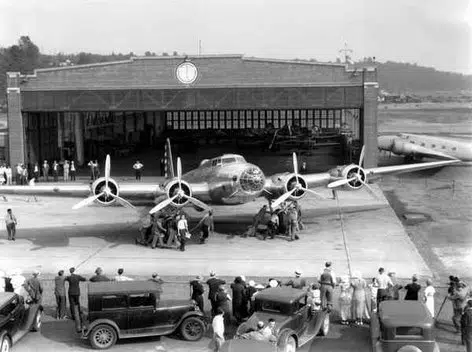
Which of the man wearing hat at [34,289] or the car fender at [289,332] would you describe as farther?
the man wearing hat at [34,289]

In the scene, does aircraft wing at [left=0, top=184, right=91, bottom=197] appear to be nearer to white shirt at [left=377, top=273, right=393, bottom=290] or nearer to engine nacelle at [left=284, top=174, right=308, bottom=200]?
engine nacelle at [left=284, top=174, right=308, bottom=200]

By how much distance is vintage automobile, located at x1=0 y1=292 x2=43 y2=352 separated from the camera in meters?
15.5

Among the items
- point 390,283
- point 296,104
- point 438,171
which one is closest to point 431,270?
point 390,283

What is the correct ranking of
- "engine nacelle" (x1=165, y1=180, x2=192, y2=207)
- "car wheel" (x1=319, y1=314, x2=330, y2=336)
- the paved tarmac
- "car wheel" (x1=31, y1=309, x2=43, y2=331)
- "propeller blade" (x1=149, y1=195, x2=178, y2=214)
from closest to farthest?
"car wheel" (x1=319, y1=314, x2=330, y2=336)
"car wheel" (x1=31, y1=309, x2=43, y2=331)
the paved tarmac
"propeller blade" (x1=149, y1=195, x2=178, y2=214)
"engine nacelle" (x1=165, y1=180, x2=192, y2=207)

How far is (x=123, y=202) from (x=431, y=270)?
12.3 meters

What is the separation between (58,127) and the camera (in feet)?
182

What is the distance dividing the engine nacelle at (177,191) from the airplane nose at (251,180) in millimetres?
2286

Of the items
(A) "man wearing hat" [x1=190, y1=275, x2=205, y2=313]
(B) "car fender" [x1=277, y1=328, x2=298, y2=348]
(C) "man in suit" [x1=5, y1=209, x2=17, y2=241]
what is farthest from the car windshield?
(C) "man in suit" [x1=5, y1=209, x2=17, y2=241]

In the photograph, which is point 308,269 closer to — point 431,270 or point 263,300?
point 431,270

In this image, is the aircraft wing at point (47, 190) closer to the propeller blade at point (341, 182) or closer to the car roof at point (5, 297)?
the propeller blade at point (341, 182)

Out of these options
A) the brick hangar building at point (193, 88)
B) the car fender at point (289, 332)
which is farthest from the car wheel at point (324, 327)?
the brick hangar building at point (193, 88)

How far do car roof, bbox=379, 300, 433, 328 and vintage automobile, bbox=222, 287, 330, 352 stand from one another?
1855 mm

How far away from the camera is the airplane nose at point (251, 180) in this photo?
28.2m

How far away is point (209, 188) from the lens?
29.1 metres
